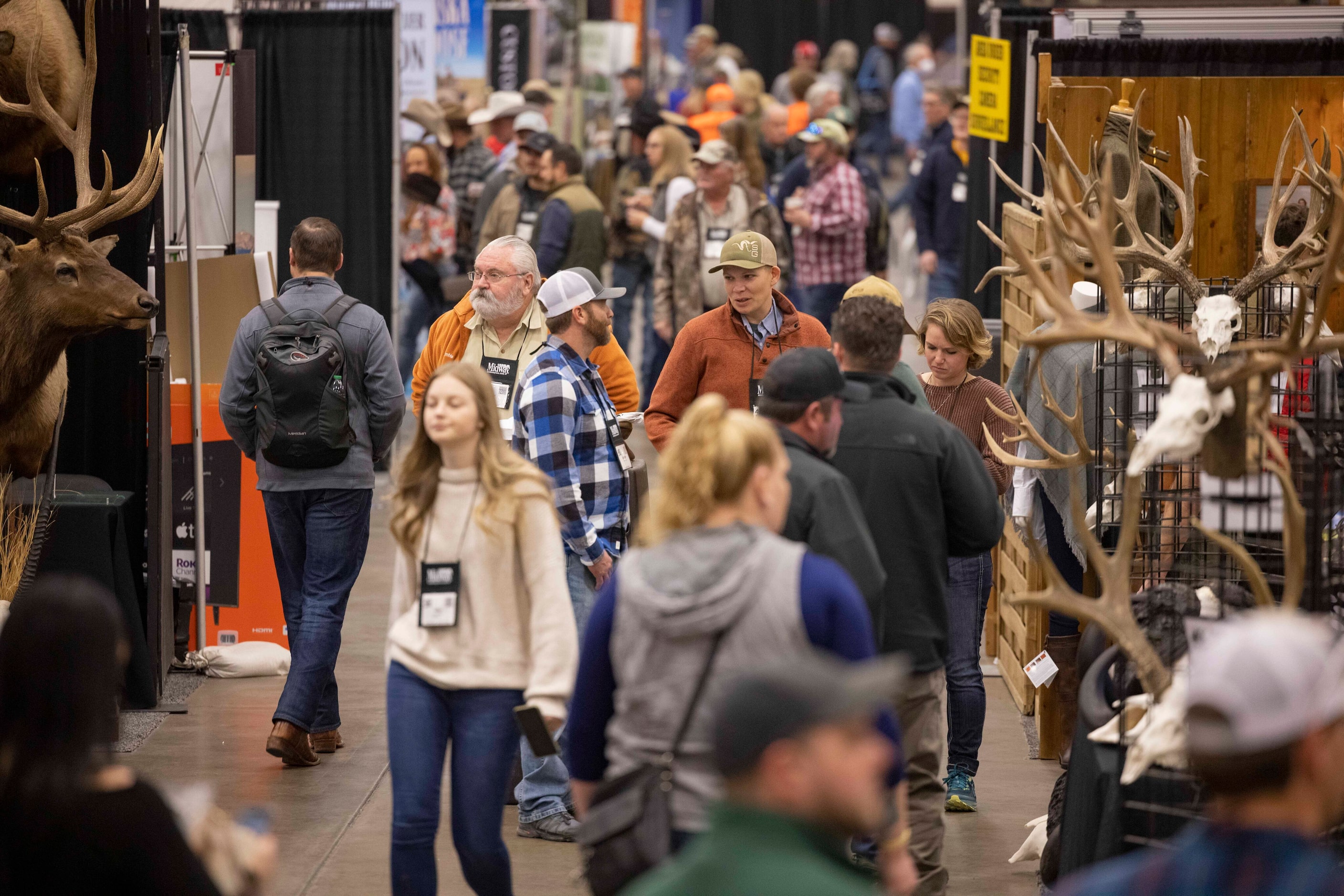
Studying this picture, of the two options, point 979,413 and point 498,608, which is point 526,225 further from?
point 498,608

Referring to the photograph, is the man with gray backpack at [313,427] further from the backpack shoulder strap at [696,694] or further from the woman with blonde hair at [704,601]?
the backpack shoulder strap at [696,694]

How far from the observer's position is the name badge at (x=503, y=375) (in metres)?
6.23

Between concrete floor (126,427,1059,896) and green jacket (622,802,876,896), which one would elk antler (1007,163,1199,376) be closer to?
concrete floor (126,427,1059,896)

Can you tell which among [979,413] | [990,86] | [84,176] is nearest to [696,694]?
[979,413]

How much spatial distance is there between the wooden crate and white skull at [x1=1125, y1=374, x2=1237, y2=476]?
8.07ft

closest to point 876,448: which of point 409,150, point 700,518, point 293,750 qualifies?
point 700,518

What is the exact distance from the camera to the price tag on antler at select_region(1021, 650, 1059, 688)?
19.8 feet

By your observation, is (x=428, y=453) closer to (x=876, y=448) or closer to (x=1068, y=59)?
(x=876, y=448)

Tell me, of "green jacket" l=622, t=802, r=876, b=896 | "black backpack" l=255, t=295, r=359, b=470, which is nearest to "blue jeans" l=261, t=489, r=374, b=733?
"black backpack" l=255, t=295, r=359, b=470

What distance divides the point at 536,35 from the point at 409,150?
29.3ft

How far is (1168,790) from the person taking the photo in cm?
384

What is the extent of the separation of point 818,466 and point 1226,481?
3.31 feet

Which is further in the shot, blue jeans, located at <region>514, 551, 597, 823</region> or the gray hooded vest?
blue jeans, located at <region>514, 551, 597, 823</region>

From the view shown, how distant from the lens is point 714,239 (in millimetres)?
10898
